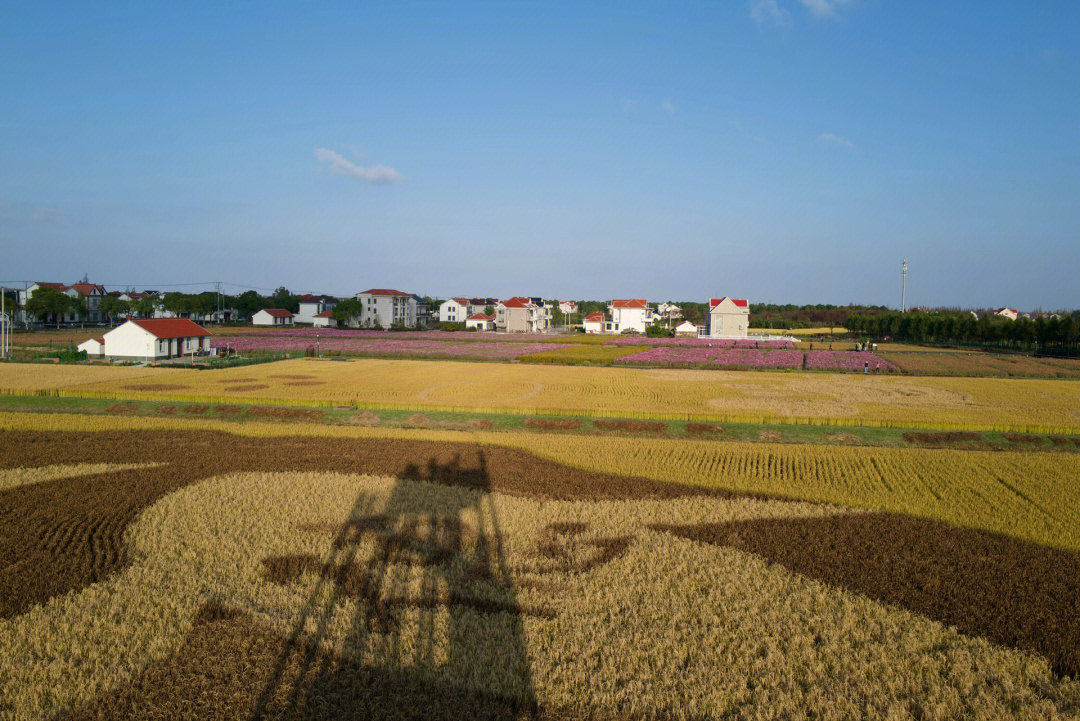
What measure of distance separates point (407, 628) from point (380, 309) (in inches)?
5449

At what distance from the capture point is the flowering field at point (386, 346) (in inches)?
2867

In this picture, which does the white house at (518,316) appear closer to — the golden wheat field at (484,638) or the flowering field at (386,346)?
the flowering field at (386,346)

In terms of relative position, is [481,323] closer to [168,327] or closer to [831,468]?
[168,327]

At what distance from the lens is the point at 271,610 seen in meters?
12.6

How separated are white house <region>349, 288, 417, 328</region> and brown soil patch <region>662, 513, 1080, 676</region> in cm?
13025

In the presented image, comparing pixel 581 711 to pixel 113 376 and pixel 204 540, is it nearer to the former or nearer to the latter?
pixel 204 540

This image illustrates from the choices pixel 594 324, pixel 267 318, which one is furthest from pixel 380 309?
pixel 594 324

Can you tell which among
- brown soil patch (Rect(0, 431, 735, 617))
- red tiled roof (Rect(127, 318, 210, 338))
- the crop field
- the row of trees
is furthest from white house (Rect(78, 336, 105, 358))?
the row of trees

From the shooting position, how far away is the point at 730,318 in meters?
108

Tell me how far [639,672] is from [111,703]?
25.3ft

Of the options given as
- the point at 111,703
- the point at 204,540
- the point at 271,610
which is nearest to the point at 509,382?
the point at 204,540

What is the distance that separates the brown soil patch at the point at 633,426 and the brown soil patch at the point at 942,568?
14.2 m

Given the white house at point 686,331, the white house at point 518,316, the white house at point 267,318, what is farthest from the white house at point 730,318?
the white house at point 267,318

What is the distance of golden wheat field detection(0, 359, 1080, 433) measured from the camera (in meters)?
36.8
